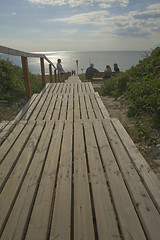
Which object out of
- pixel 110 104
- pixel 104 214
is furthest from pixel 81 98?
pixel 104 214

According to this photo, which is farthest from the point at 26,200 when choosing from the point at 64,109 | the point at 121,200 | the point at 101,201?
the point at 64,109

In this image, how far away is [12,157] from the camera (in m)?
1.95

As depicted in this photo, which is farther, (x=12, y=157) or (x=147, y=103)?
(x=147, y=103)

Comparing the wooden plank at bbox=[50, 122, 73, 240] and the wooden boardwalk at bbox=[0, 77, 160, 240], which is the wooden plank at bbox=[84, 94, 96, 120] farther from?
the wooden plank at bbox=[50, 122, 73, 240]

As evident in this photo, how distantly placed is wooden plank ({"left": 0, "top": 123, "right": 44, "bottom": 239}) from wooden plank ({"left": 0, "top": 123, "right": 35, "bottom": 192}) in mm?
42

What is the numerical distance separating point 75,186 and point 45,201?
280 millimetres

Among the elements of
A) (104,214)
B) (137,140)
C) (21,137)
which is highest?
(21,137)

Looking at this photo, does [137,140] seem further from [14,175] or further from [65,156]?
[14,175]

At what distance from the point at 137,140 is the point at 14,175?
7.04ft

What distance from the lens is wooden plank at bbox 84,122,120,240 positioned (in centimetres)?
121

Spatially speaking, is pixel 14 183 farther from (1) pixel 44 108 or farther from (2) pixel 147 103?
(2) pixel 147 103

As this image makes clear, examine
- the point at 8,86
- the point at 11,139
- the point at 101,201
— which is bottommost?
the point at 101,201

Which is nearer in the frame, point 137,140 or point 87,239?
point 87,239

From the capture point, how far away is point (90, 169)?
177 cm
